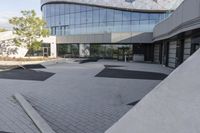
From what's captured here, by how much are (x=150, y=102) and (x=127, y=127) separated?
583 mm

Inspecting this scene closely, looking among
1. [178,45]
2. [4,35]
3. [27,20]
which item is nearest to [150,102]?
[178,45]

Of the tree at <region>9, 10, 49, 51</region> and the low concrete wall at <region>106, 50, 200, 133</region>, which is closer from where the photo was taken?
the low concrete wall at <region>106, 50, 200, 133</region>

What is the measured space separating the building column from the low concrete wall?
1331 inches

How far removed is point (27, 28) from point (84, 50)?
40.3 feet

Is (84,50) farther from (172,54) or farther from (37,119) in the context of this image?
(37,119)

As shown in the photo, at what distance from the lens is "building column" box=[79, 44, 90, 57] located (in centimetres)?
3700

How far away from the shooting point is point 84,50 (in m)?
37.4

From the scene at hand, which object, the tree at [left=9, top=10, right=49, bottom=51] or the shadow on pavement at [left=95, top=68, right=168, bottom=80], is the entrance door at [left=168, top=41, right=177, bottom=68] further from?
the tree at [left=9, top=10, right=49, bottom=51]

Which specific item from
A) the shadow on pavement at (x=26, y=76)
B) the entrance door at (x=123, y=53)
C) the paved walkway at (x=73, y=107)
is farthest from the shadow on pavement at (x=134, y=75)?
the entrance door at (x=123, y=53)

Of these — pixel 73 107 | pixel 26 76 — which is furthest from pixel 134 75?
pixel 73 107

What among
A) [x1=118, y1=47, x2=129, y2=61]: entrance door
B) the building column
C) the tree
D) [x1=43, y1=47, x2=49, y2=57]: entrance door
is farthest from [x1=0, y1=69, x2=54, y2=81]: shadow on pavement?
[x1=43, y1=47, x2=49, y2=57]: entrance door

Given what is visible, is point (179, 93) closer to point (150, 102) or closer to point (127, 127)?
point (150, 102)

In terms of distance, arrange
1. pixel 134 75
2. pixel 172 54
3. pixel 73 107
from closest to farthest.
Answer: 1. pixel 73 107
2. pixel 134 75
3. pixel 172 54

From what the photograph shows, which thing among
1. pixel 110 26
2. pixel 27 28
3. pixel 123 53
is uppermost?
pixel 110 26
